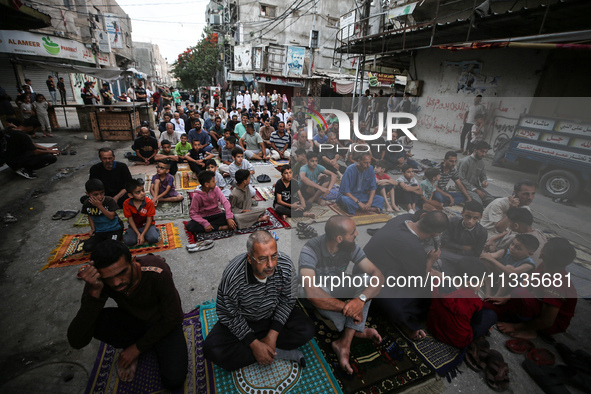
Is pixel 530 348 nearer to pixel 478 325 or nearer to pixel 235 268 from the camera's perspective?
pixel 478 325

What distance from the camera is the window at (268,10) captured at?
24609 millimetres

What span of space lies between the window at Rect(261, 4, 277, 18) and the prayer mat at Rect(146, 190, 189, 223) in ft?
82.3

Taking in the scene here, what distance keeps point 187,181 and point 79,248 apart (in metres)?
3.21

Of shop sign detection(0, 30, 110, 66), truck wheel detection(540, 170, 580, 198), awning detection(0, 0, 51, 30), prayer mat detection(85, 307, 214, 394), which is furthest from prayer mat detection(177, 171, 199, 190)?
shop sign detection(0, 30, 110, 66)

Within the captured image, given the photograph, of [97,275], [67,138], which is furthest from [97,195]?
[67,138]

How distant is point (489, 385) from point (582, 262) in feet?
9.57

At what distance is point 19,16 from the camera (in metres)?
6.55

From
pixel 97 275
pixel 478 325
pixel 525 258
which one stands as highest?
pixel 97 275

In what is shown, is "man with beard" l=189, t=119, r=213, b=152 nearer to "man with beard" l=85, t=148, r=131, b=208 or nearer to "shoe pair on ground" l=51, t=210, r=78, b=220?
"man with beard" l=85, t=148, r=131, b=208

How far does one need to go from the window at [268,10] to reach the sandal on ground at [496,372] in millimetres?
28788

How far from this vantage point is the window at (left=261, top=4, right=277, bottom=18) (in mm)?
24609

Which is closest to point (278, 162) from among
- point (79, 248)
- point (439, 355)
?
point (79, 248)

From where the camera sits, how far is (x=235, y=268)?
2.32 m

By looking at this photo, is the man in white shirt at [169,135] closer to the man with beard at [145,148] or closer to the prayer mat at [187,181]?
the man with beard at [145,148]
